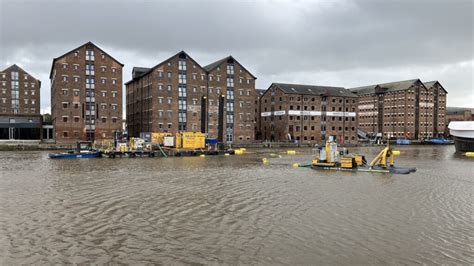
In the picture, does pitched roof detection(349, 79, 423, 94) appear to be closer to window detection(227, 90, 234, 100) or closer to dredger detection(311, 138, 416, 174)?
window detection(227, 90, 234, 100)

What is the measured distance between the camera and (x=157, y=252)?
504 inches

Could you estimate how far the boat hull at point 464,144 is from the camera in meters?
74.1

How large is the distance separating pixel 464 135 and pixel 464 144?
7.16 feet

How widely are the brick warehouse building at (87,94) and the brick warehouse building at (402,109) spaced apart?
8840cm

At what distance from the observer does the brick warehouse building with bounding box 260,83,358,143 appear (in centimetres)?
10506

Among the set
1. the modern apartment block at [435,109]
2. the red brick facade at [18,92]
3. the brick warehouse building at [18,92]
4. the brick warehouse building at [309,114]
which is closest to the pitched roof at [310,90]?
the brick warehouse building at [309,114]

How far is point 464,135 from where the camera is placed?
247ft

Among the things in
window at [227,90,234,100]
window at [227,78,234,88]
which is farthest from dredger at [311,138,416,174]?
window at [227,78,234,88]

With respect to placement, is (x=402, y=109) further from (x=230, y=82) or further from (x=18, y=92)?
(x=18, y=92)

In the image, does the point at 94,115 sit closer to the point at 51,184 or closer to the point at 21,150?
the point at 21,150

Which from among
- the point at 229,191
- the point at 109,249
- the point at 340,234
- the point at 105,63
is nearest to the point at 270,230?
the point at 340,234

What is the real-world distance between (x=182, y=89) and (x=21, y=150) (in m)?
34.0

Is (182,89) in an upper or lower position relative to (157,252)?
upper

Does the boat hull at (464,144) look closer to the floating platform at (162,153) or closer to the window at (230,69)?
the floating platform at (162,153)
